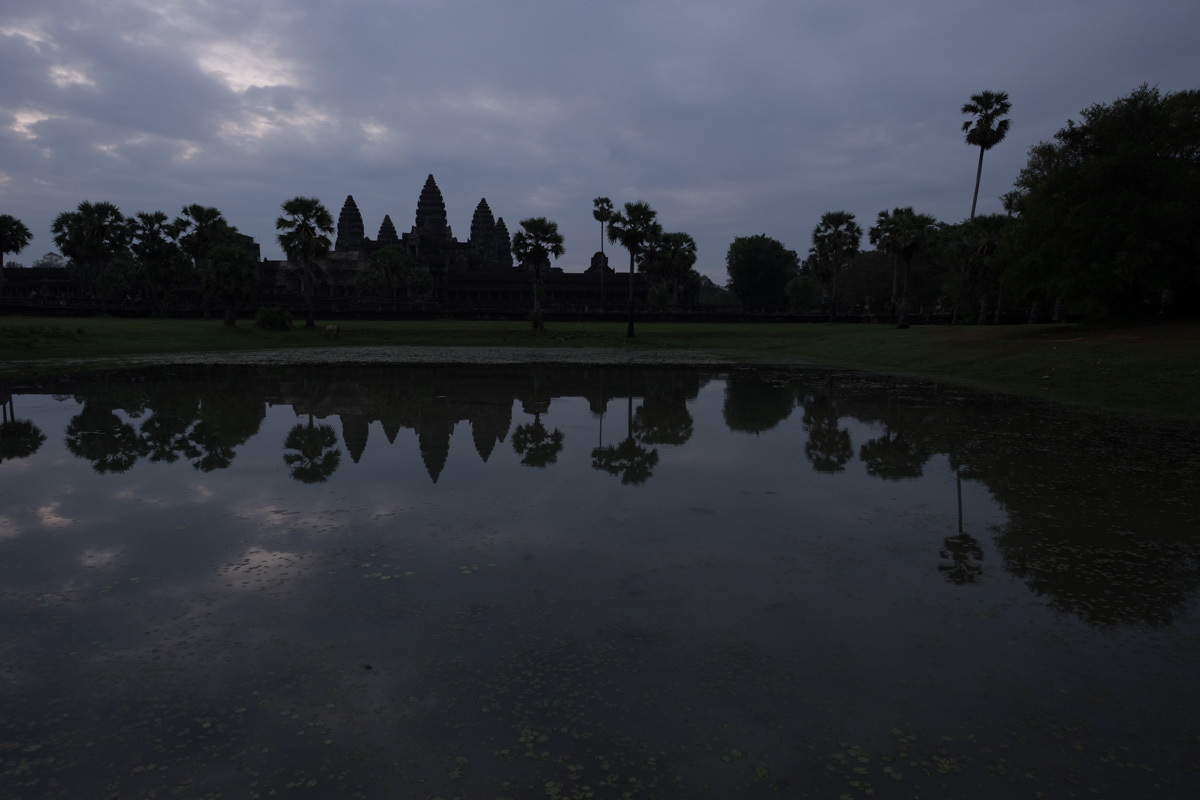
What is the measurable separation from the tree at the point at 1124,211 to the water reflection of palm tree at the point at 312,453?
92.0 ft

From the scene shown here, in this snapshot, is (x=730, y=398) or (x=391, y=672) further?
(x=730, y=398)

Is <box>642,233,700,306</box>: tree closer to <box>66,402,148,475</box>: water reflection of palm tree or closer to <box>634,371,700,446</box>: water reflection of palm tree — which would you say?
<box>634,371,700,446</box>: water reflection of palm tree

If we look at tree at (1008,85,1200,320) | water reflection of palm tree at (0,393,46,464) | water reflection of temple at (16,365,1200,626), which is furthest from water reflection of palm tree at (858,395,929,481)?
tree at (1008,85,1200,320)

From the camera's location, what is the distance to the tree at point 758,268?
311ft

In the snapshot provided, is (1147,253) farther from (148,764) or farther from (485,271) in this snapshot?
(485,271)

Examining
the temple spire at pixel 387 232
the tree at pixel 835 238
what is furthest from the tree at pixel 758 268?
the temple spire at pixel 387 232

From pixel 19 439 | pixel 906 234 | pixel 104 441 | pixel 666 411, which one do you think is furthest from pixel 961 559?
pixel 906 234

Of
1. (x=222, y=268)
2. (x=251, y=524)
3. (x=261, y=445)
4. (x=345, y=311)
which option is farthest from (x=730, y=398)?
(x=345, y=311)

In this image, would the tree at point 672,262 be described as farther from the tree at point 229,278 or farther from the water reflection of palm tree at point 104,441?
the water reflection of palm tree at point 104,441

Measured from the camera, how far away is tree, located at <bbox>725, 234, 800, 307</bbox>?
311ft

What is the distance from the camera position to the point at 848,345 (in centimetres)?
3762

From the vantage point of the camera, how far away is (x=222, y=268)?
45312mm

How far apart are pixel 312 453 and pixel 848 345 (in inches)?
1265

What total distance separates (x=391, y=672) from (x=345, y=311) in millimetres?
56459
